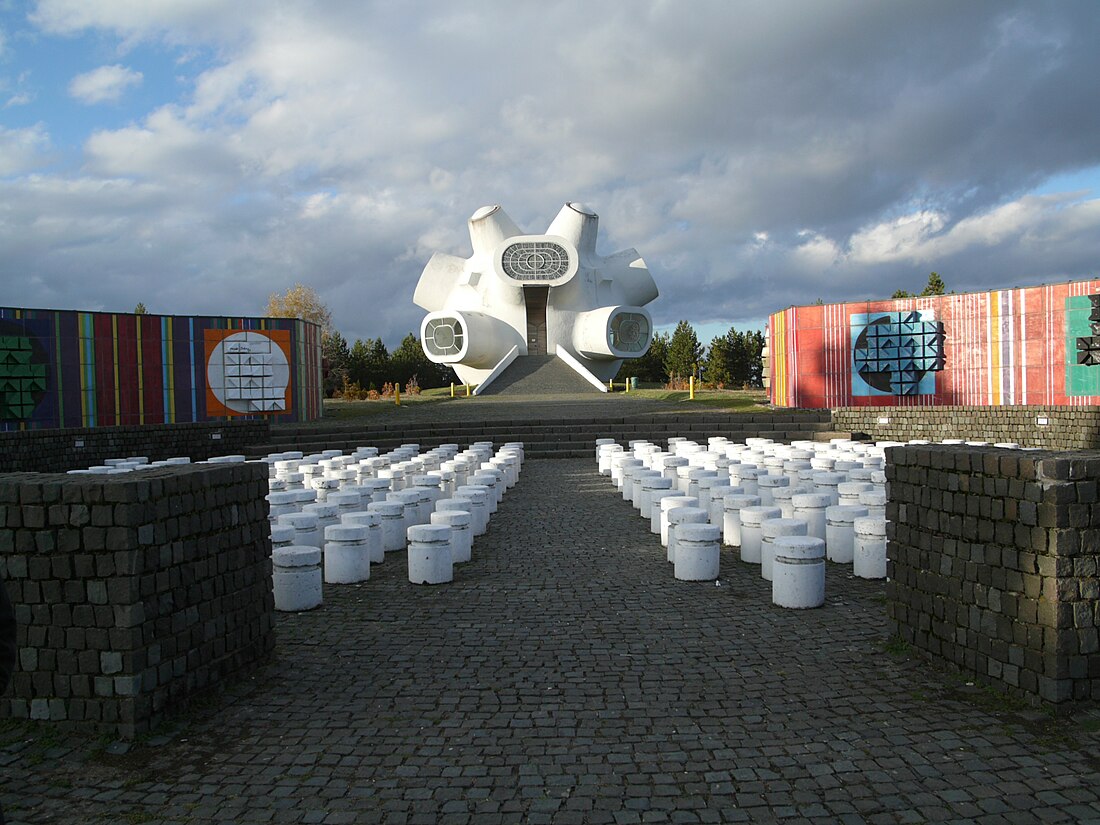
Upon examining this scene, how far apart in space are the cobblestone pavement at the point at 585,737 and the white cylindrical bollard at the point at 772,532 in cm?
95

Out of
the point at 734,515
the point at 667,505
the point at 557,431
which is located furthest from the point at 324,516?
Answer: the point at 557,431

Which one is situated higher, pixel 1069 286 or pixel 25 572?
pixel 1069 286

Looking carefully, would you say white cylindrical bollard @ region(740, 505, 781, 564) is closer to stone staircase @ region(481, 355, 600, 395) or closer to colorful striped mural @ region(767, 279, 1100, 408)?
colorful striped mural @ region(767, 279, 1100, 408)

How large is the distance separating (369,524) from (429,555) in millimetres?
1204

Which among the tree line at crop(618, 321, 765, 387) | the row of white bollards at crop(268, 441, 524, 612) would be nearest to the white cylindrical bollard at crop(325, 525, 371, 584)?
the row of white bollards at crop(268, 441, 524, 612)

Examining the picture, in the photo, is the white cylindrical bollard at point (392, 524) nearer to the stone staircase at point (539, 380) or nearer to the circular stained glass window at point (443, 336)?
the stone staircase at point (539, 380)

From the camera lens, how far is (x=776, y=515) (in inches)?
360

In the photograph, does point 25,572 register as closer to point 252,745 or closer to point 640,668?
point 252,745

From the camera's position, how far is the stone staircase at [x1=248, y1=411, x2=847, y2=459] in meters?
22.8

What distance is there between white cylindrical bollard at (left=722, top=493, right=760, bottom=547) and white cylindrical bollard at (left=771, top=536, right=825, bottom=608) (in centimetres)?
251

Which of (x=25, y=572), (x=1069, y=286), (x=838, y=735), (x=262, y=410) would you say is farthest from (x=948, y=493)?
(x=262, y=410)

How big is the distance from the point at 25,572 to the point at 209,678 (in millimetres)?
1308

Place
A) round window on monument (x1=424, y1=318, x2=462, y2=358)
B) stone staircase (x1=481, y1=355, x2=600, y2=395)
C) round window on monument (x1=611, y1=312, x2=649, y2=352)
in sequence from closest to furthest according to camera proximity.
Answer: stone staircase (x1=481, y1=355, x2=600, y2=395) < round window on monument (x1=424, y1=318, x2=462, y2=358) < round window on monument (x1=611, y1=312, x2=649, y2=352)

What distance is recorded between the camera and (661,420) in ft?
80.3
